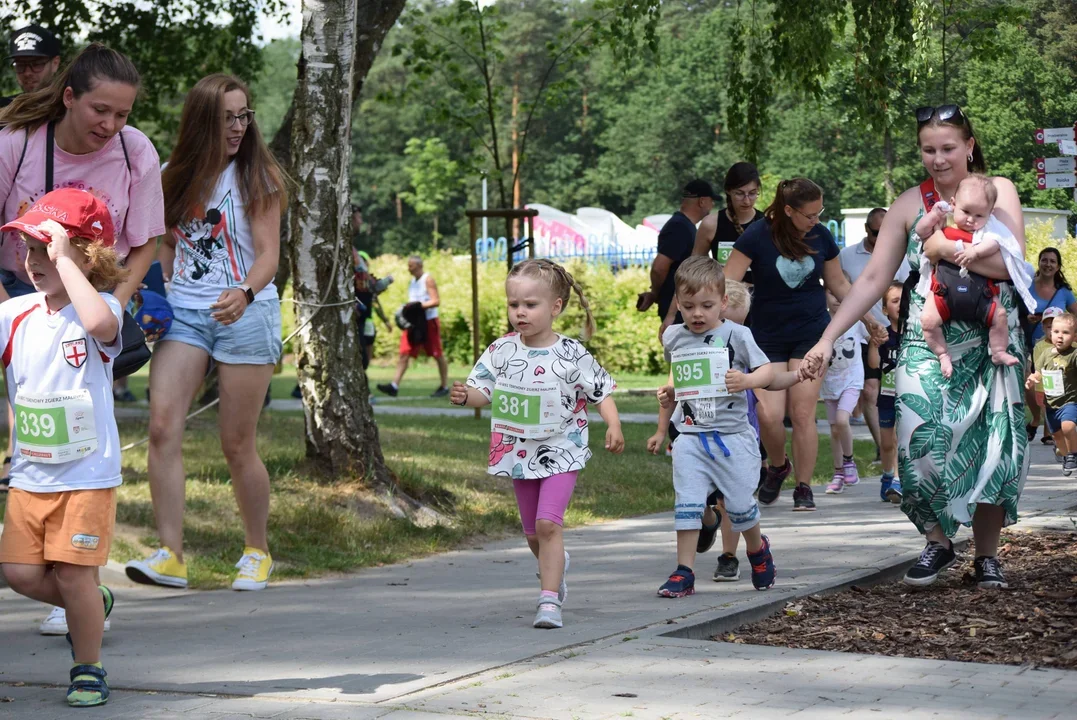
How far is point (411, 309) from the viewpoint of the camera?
21.2 meters

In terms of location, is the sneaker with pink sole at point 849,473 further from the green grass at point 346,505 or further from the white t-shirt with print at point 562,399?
the white t-shirt with print at point 562,399

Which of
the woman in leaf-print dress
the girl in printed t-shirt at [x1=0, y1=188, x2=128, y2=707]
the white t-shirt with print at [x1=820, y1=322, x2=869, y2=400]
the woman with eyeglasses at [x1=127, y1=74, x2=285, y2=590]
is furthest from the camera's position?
the white t-shirt with print at [x1=820, y1=322, x2=869, y2=400]

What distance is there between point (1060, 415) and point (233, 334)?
7.33 metres

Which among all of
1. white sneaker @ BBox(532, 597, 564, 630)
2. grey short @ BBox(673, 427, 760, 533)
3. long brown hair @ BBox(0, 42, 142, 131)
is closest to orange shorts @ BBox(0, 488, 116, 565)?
long brown hair @ BBox(0, 42, 142, 131)

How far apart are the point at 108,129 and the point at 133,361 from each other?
0.87 metres

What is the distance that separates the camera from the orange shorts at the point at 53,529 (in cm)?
445

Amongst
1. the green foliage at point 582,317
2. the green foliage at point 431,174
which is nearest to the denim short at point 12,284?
the green foliage at point 582,317

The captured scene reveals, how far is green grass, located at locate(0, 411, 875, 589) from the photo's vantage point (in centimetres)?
743

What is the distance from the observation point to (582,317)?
26.8m

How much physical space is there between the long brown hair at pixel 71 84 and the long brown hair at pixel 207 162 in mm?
990

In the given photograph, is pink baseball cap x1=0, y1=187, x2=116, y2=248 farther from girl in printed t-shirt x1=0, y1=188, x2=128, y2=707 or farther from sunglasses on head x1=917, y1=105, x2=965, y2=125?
sunglasses on head x1=917, y1=105, x2=965, y2=125

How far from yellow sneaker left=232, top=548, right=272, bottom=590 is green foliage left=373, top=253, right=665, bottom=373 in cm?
1905

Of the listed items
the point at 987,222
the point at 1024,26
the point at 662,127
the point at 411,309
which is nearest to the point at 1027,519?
the point at 987,222

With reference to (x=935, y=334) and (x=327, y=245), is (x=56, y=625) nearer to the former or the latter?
(x=327, y=245)
